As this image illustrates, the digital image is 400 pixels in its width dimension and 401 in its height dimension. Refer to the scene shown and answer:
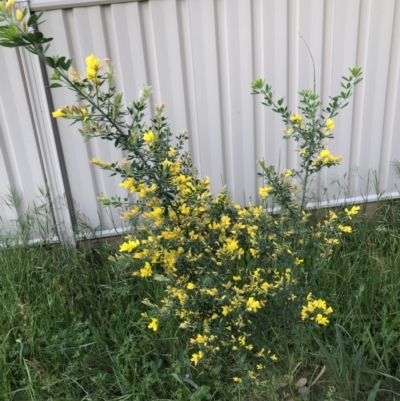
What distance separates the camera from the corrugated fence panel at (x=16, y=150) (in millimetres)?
2570

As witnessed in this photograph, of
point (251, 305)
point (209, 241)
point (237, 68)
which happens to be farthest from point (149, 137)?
point (237, 68)

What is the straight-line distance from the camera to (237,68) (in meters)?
2.69

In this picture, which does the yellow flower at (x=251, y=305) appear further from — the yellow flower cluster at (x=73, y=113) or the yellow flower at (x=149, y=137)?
the yellow flower cluster at (x=73, y=113)

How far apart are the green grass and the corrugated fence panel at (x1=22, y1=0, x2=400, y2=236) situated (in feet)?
1.58

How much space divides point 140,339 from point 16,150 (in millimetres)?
1299

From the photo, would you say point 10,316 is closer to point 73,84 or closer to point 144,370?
point 144,370

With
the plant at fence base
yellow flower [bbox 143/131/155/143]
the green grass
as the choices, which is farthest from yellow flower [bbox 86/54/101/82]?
the green grass

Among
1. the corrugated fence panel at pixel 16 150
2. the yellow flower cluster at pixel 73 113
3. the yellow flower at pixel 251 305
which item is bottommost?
the yellow flower at pixel 251 305

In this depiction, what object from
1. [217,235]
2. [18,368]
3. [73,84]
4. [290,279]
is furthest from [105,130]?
[18,368]

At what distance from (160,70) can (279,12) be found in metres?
0.72

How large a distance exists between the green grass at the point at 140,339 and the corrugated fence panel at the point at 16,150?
0.86ft

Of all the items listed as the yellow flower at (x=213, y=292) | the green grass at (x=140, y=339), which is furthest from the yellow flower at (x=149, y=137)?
the green grass at (x=140, y=339)

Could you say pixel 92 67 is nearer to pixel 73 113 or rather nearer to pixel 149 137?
pixel 73 113

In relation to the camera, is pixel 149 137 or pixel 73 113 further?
pixel 149 137
